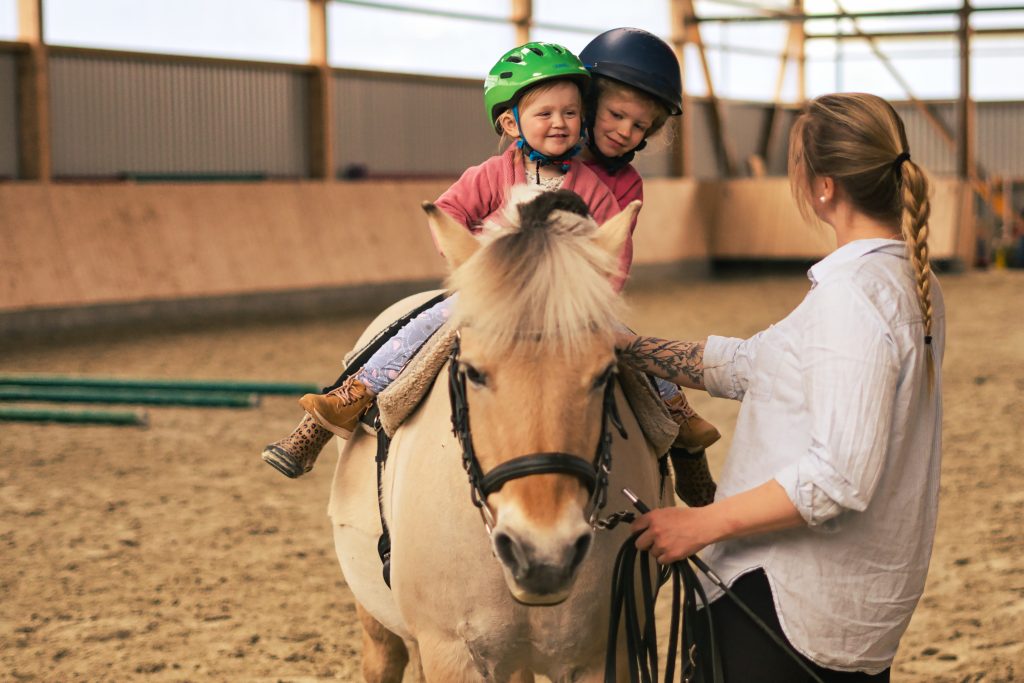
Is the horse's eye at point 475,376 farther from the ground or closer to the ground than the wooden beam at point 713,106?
closer to the ground

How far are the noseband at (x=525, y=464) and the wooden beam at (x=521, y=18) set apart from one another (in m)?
15.3

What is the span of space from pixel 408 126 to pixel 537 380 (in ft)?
45.4

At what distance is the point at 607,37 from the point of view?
8.84 ft

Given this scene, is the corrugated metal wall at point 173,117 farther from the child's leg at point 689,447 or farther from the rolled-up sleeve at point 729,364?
the rolled-up sleeve at point 729,364

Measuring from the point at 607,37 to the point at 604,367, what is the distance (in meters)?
1.15

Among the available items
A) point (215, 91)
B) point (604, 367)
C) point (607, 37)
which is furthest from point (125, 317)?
point (604, 367)

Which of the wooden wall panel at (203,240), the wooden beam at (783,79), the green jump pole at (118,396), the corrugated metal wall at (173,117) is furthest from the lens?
the wooden beam at (783,79)

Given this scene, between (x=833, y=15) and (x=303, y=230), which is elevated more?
(x=833, y=15)

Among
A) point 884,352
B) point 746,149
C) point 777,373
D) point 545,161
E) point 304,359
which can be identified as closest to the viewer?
point 884,352

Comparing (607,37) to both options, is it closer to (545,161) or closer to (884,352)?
(545,161)

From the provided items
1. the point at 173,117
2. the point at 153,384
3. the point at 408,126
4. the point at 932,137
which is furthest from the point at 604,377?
the point at 932,137

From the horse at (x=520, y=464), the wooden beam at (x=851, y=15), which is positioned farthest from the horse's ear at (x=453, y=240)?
the wooden beam at (x=851, y=15)

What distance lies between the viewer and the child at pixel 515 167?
2508mm

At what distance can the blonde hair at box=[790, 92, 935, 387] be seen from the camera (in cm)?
186
